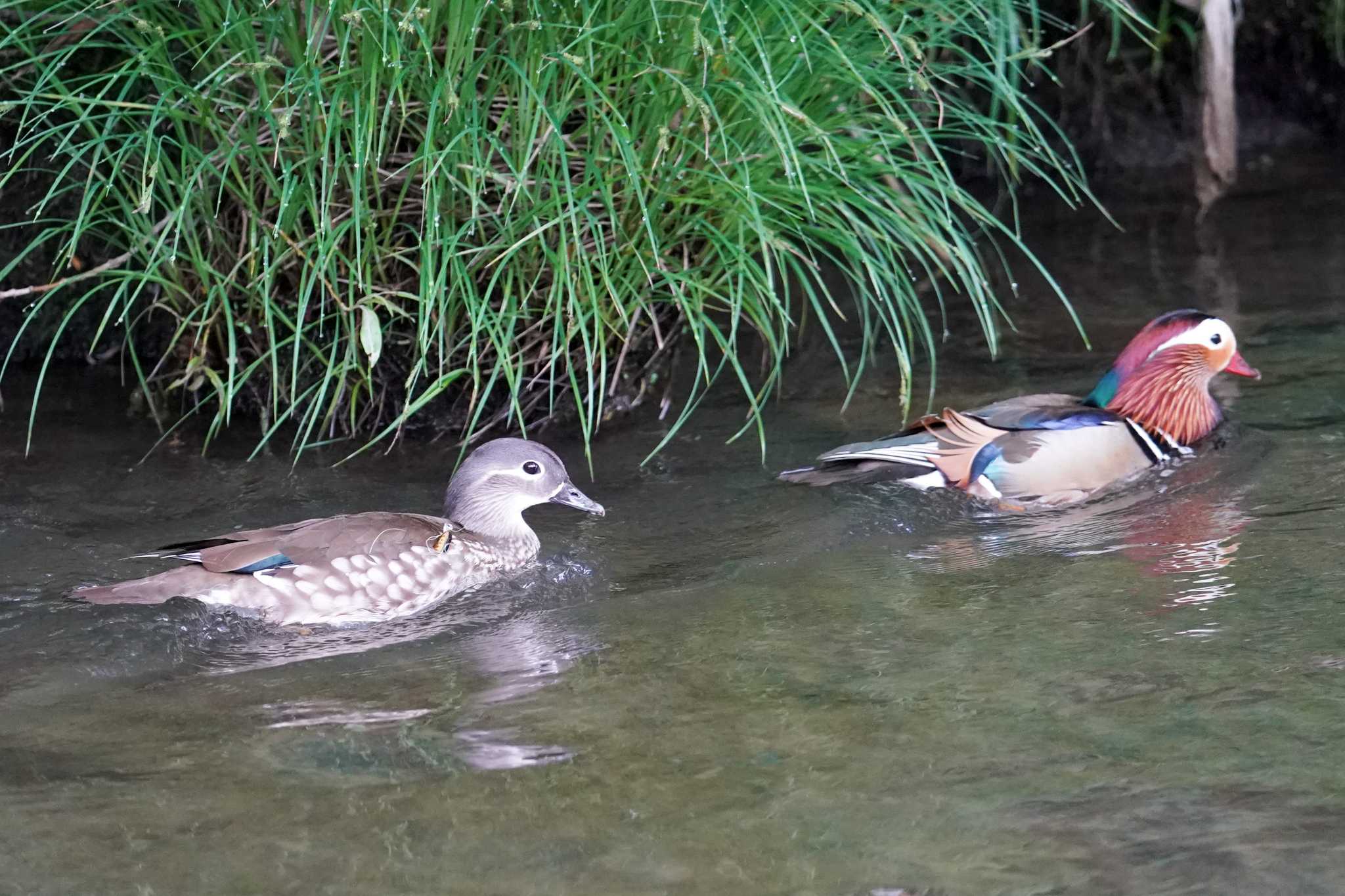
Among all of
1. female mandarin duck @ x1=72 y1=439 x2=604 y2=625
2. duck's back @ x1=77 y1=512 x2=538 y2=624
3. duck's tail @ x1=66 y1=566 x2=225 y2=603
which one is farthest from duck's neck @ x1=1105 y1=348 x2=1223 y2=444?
duck's tail @ x1=66 y1=566 x2=225 y2=603

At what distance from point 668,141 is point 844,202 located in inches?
22.7

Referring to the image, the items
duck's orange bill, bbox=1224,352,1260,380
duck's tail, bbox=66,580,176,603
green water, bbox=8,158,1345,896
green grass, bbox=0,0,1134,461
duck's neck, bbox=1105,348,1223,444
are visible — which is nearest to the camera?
green water, bbox=8,158,1345,896

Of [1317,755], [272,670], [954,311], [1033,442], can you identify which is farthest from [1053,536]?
[954,311]

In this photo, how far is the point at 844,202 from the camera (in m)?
4.68

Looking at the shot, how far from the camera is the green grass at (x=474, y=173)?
4.16 meters

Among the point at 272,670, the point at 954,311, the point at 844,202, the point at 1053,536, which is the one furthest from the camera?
the point at 954,311

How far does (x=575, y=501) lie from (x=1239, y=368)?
2.41 meters

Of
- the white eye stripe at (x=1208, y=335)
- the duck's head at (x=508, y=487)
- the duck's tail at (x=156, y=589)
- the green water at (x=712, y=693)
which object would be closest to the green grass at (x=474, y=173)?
the duck's head at (x=508, y=487)

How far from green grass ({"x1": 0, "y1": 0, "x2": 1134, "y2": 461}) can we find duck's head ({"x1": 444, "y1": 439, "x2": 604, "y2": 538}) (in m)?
0.20

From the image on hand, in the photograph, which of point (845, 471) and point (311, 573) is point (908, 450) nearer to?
point (845, 471)

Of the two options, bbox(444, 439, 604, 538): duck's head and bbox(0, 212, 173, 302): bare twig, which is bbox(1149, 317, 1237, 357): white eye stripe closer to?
bbox(444, 439, 604, 538): duck's head

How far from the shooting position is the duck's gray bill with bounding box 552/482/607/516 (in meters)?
4.36

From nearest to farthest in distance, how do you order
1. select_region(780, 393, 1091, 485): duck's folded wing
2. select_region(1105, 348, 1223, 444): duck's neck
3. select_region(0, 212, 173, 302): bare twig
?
select_region(0, 212, 173, 302): bare twig
select_region(780, 393, 1091, 485): duck's folded wing
select_region(1105, 348, 1223, 444): duck's neck

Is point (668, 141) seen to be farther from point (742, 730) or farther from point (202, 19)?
point (742, 730)
